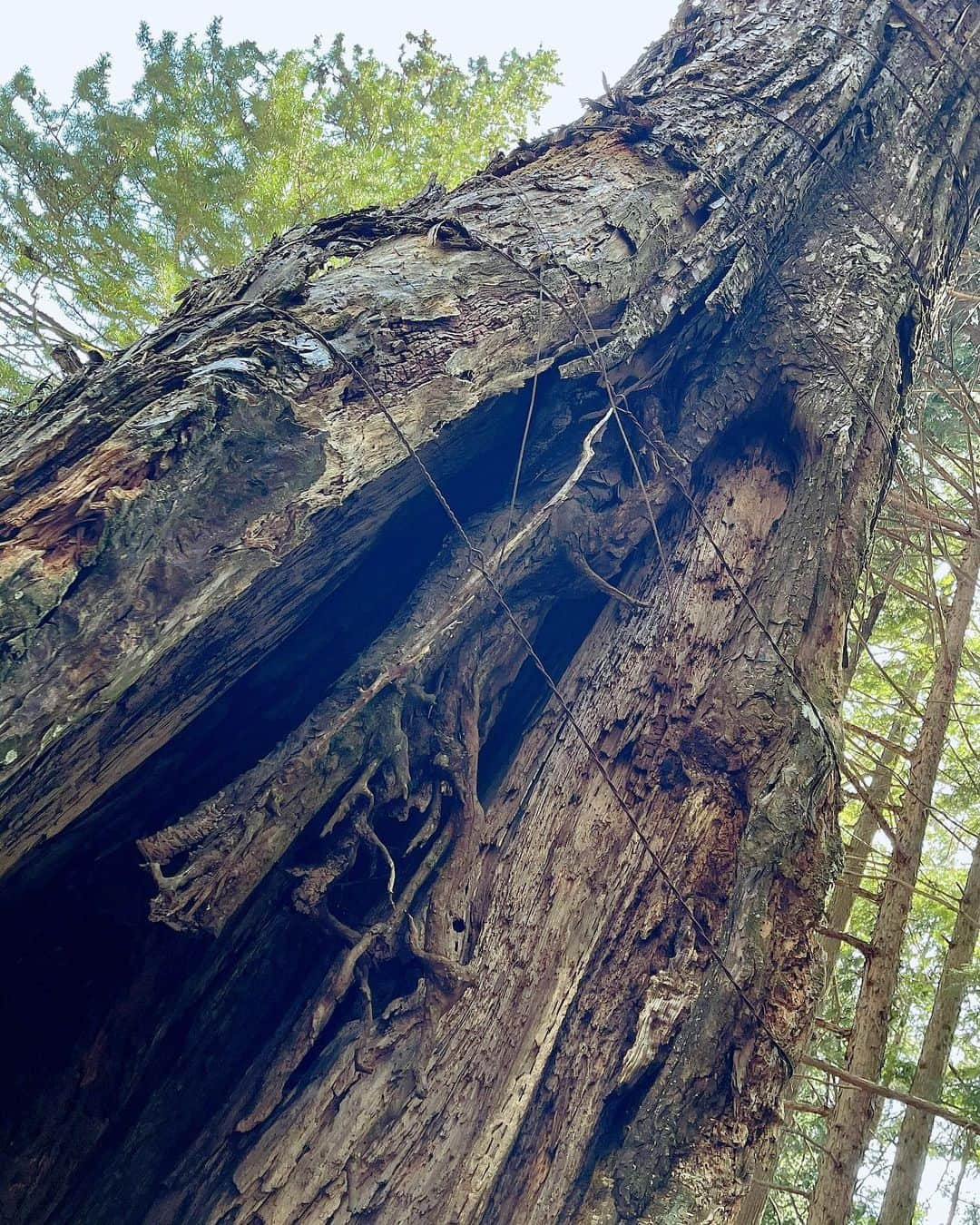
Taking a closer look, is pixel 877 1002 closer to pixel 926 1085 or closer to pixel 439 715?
pixel 926 1085

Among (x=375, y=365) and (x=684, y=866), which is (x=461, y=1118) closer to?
(x=684, y=866)

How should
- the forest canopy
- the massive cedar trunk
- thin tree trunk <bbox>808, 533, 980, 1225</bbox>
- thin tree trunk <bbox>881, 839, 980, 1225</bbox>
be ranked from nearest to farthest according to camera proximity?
the massive cedar trunk → thin tree trunk <bbox>808, 533, 980, 1225</bbox> → thin tree trunk <bbox>881, 839, 980, 1225</bbox> → the forest canopy

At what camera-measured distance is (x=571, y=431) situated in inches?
107

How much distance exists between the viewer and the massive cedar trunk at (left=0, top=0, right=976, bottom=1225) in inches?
67.4

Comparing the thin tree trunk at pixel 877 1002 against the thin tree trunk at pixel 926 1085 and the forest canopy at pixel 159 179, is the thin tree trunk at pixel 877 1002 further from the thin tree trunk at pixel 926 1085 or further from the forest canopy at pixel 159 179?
the forest canopy at pixel 159 179

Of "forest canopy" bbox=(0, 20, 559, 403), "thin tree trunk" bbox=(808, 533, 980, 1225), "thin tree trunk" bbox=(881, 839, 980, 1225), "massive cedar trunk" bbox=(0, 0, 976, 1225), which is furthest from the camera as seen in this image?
"forest canopy" bbox=(0, 20, 559, 403)

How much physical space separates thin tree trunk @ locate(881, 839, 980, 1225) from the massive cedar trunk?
313 cm

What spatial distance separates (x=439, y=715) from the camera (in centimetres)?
240

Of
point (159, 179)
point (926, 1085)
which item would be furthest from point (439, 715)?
point (159, 179)

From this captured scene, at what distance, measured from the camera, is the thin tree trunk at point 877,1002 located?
3.75 metres

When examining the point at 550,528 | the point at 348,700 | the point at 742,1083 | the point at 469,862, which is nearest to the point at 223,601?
the point at 348,700

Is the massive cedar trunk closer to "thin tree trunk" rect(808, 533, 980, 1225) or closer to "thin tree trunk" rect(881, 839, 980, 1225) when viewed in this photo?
"thin tree trunk" rect(808, 533, 980, 1225)

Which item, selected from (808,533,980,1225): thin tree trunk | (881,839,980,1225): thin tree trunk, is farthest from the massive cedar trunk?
(881,839,980,1225): thin tree trunk

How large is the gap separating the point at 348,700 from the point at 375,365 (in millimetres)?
846
